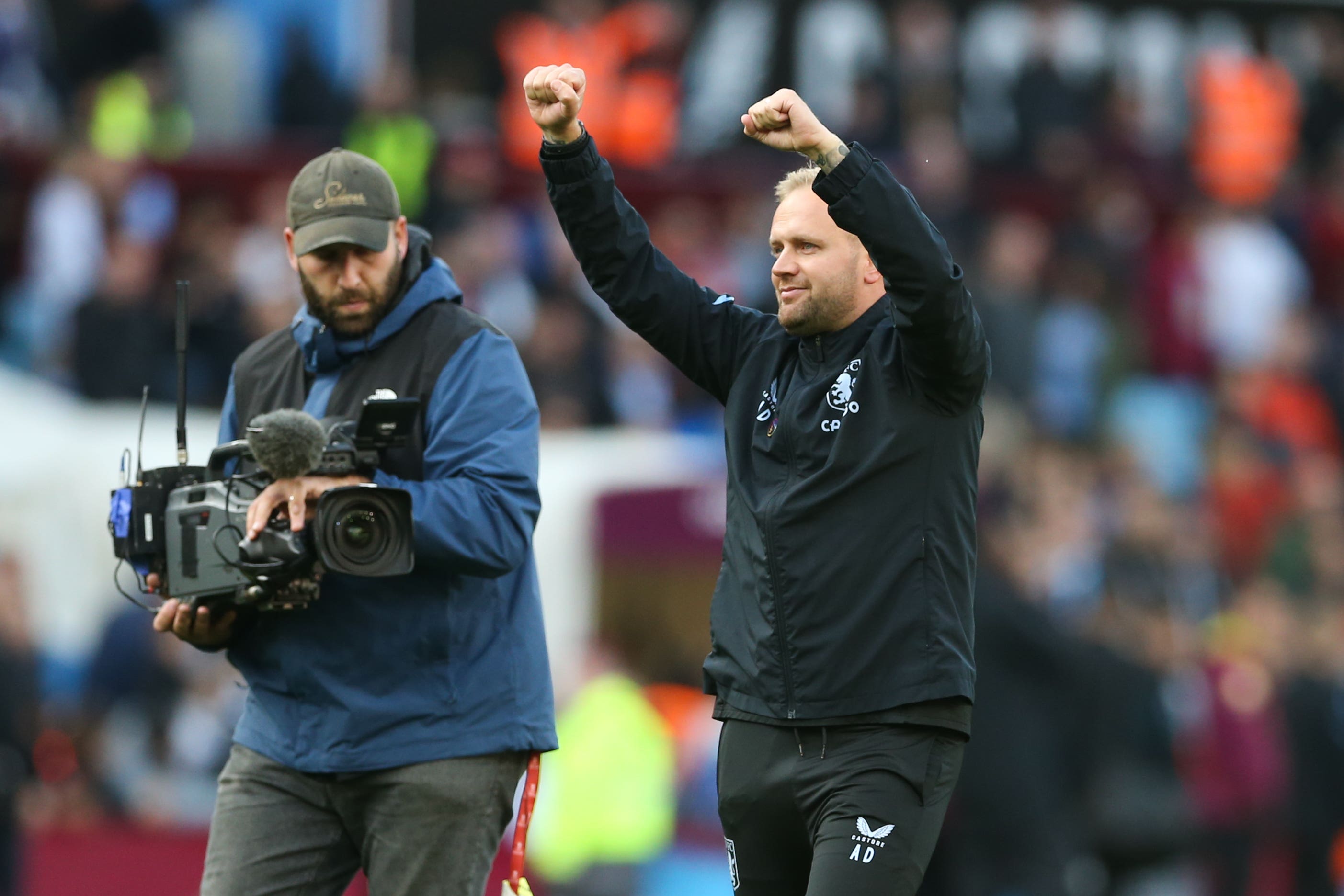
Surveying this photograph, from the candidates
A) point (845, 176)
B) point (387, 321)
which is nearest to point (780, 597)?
point (845, 176)

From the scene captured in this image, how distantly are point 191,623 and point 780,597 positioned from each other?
1381 millimetres

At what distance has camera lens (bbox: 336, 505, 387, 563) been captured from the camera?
4.67 m

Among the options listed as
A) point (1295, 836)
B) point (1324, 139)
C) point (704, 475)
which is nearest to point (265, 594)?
point (704, 475)

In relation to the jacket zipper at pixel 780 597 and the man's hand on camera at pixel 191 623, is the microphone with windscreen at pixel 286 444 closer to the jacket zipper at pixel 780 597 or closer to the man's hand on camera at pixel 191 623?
the man's hand on camera at pixel 191 623

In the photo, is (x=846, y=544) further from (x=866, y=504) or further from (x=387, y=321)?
(x=387, y=321)

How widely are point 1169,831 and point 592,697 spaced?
336 centimetres

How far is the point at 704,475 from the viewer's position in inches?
444

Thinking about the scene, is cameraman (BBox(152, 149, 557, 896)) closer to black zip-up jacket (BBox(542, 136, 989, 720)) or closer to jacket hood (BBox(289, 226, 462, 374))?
jacket hood (BBox(289, 226, 462, 374))

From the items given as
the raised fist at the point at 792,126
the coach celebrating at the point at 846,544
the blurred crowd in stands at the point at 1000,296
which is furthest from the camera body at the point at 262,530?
the blurred crowd in stands at the point at 1000,296

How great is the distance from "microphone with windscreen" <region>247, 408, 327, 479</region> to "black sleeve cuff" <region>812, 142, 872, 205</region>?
1249 millimetres

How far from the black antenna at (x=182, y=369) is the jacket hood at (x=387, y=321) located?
266 mm

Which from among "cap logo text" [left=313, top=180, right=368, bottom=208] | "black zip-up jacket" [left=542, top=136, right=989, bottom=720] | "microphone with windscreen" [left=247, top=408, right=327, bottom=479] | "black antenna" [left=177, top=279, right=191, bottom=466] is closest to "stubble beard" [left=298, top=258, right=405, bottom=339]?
"cap logo text" [left=313, top=180, right=368, bottom=208]

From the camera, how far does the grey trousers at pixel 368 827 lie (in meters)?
4.87

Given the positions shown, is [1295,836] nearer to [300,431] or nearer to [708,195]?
[708,195]
